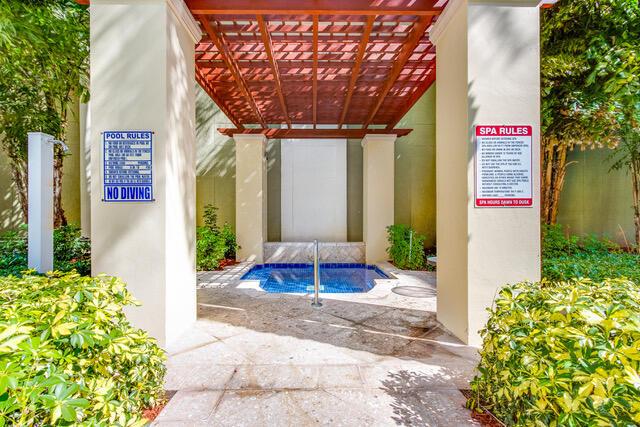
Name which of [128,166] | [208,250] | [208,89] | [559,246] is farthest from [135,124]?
[559,246]

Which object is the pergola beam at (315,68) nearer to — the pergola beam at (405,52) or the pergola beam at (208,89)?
the pergola beam at (405,52)

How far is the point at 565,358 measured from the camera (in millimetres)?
1282

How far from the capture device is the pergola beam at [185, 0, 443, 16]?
3178 millimetres

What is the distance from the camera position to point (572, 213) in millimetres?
8148

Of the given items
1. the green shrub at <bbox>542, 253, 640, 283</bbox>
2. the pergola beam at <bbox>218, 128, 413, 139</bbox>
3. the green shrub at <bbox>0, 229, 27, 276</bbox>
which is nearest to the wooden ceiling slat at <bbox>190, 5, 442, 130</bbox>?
the pergola beam at <bbox>218, 128, 413, 139</bbox>

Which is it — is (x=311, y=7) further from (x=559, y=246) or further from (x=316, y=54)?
(x=559, y=246)

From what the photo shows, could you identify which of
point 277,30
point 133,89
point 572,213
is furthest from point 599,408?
point 572,213

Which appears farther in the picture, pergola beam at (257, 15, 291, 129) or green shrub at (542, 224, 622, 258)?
green shrub at (542, 224, 622, 258)

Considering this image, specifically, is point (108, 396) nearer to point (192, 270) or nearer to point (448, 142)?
point (192, 270)

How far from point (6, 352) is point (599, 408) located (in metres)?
2.11

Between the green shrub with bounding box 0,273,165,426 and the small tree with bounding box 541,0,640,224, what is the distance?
5104 mm

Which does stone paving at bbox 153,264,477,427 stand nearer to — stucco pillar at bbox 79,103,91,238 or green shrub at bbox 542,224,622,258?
green shrub at bbox 542,224,622,258

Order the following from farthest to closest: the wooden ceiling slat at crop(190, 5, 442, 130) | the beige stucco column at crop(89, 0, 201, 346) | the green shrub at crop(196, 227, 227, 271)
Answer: the green shrub at crop(196, 227, 227, 271), the wooden ceiling slat at crop(190, 5, 442, 130), the beige stucco column at crop(89, 0, 201, 346)

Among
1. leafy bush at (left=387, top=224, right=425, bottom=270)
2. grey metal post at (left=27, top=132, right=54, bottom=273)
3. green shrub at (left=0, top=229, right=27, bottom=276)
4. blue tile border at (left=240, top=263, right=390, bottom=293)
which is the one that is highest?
grey metal post at (left=27, top=132, right=54, bottom=273)
